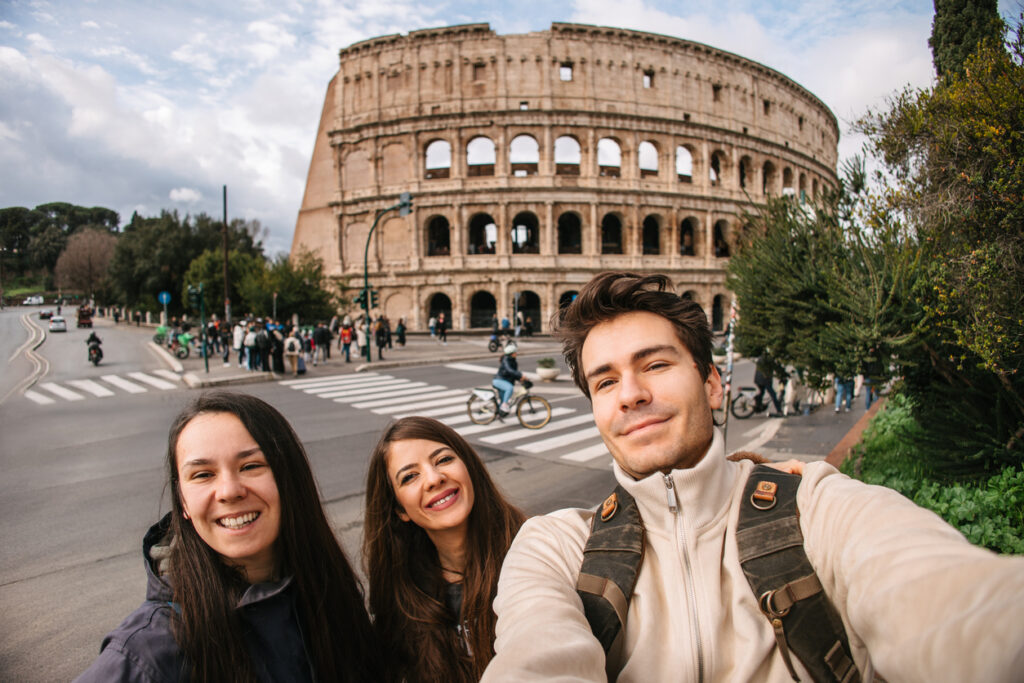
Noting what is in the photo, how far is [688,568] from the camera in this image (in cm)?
143

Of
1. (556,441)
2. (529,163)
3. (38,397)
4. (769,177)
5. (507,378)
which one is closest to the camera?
(556,441)

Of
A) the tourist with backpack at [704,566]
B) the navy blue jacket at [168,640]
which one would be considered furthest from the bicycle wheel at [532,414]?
the tourist with backpack at [704,566]

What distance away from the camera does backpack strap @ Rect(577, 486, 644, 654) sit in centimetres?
136

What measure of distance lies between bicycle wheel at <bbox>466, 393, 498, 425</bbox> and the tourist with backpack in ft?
31.2

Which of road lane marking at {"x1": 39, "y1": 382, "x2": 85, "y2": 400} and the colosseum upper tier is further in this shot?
the colosseum upper tier

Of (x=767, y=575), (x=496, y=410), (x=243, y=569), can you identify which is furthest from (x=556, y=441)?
(x=767, y=575)

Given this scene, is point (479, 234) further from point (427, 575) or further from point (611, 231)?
point (427, 575)

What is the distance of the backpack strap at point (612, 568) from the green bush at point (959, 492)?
3.76m

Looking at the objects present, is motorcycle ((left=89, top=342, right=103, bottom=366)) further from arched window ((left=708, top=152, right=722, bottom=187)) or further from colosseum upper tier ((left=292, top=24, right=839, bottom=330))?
arched window ((left=708, top=152, right=722, bottom=187))

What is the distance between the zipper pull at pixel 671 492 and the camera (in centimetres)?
147

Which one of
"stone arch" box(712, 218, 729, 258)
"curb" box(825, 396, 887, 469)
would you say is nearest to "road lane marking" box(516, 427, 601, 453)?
"curb" box(825, 396, 887, 469)

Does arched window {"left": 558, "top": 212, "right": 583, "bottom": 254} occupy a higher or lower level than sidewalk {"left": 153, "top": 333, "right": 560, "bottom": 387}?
higher

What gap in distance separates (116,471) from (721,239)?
38.2 meters

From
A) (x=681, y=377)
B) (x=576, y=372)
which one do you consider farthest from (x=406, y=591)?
(x=681, y=377)
